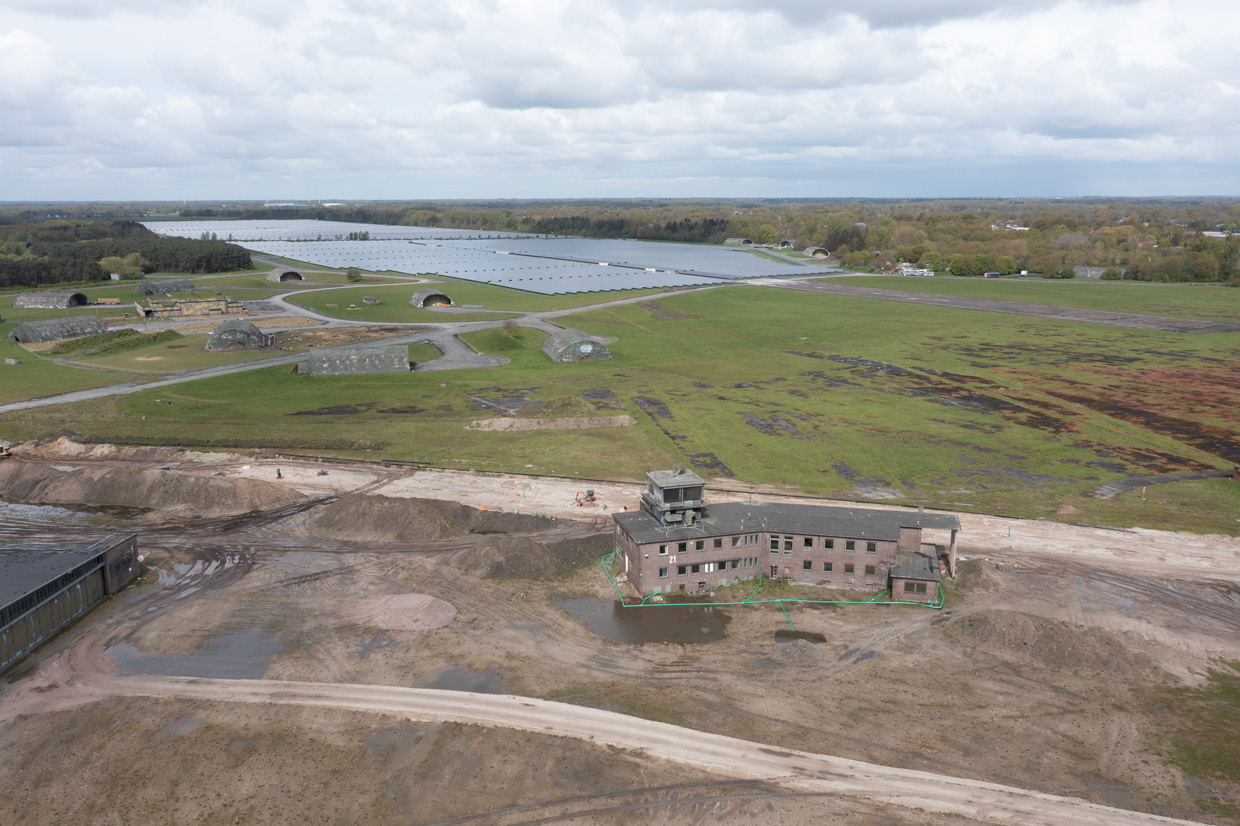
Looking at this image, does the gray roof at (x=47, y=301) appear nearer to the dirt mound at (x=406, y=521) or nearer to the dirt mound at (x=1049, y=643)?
the dirt mound at (x=406, y=521)

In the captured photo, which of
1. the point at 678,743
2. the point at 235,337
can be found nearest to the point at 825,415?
the point at 678,743

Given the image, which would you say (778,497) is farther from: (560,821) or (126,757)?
(126,757)

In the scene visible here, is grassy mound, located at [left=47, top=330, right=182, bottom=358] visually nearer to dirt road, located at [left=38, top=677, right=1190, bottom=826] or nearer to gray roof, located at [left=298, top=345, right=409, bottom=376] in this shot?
gray roof, located at [left=298, top=345, right=409, bottom=376]

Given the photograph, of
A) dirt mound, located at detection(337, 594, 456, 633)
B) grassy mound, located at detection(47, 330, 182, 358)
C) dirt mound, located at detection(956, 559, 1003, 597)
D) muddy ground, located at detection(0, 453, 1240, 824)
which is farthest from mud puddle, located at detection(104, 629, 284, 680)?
grassy mound, located at detection(47, 330, 182, 358)

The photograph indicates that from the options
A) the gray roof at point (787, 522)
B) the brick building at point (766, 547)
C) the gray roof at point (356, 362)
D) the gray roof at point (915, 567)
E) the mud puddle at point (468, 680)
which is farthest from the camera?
the gray roof at point (356, 362)

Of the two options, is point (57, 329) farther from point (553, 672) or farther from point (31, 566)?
point (553, 672)

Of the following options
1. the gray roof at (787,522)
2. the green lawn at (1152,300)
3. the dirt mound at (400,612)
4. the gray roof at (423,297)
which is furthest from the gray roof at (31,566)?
the green lawn at (1152,300)

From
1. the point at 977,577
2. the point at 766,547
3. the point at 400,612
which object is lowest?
the point at 400,612
